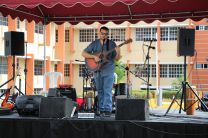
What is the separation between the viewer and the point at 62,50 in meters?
30.2

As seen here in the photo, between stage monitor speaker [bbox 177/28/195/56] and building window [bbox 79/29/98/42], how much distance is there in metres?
25.0

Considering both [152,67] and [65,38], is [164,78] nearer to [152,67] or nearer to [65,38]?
[152,67]

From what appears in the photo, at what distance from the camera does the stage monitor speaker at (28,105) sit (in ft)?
21.4

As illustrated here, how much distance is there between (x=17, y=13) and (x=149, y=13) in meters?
2.85

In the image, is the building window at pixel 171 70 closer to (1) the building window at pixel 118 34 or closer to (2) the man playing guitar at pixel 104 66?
(1) the building window at pixel 118 34

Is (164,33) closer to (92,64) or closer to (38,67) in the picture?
(38,67)

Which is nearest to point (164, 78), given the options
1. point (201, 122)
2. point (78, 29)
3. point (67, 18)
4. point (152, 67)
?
point (152, 67)

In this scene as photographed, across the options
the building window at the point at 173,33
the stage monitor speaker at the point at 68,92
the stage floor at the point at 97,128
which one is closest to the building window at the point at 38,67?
the building window at the point at 173,33

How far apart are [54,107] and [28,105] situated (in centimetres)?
70

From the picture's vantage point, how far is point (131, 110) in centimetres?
584

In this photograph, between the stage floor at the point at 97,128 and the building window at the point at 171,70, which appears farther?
the building window at the point at 171,70

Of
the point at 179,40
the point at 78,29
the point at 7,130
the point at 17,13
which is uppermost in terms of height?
the point at 78,29

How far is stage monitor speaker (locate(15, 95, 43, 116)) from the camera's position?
21.4 ft

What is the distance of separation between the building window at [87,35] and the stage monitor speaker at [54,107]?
2690 cm
